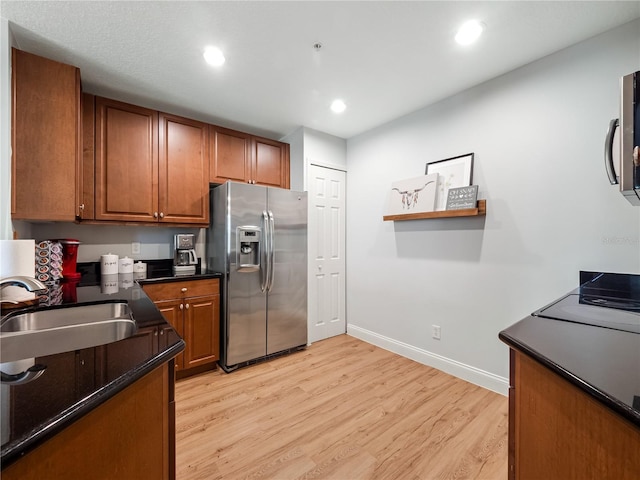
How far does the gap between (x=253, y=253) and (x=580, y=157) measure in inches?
102

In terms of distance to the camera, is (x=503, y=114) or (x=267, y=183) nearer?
(x=503, y=114)

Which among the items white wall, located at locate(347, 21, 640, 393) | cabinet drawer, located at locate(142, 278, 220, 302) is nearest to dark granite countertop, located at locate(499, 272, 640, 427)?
white wall, located at locate(347, 21, 640, 393)

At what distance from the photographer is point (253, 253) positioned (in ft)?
8.89

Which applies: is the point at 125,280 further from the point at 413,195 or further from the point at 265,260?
the point at 413,195

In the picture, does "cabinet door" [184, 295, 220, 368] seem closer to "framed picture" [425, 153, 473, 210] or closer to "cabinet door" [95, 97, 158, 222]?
"cabinet door" [95, 97, 158, 222]

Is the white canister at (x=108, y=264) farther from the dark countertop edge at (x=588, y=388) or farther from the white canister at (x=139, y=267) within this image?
the dark countertop edge at (x=588, y=388)

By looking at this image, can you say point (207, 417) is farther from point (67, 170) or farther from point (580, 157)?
point (580, 157)

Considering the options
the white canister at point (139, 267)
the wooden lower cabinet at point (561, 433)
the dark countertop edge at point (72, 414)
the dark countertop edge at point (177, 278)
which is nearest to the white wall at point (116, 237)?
the white canister at point (139, 267)

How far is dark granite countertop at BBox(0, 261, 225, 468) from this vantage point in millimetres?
472

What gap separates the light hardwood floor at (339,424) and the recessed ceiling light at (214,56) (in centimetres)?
247

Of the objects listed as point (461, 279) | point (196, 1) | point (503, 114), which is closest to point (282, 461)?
point (461, 279)

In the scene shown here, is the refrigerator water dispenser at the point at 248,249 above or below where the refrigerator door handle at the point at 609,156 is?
below

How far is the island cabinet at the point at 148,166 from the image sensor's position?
91.5 inches

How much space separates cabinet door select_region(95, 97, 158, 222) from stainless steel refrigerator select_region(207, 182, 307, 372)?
1.96 feet
